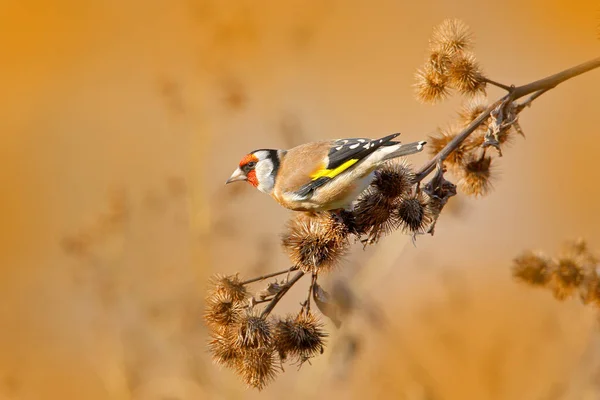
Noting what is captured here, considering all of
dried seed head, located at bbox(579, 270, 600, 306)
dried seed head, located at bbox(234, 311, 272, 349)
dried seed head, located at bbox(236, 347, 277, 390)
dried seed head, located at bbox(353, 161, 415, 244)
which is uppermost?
dried seed head, located at bbox(353, 161, 415, 244)

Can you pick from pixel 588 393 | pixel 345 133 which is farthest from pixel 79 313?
pixel 588 393

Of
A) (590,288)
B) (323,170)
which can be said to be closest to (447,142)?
(323,170)

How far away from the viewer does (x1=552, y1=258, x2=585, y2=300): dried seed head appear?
3740 millimetres

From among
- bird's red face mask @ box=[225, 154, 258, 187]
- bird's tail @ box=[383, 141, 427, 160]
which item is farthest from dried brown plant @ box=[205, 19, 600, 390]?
bird's red face mask @ box=[225, 154, 258, 187]

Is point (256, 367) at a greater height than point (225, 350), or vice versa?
point (225, 350)

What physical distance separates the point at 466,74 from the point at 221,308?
162 centimetres

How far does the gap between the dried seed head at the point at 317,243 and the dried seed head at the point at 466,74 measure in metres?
0.90

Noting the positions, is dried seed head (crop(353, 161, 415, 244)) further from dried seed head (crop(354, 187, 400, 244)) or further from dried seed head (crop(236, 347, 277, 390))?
dried seed head (crop(236, 347, 277, 390))

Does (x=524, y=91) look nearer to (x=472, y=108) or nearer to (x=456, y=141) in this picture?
(x=456, y=141)

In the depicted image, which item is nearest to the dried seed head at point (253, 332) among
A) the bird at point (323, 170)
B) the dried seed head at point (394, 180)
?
the dried seed head at point (394, 180)

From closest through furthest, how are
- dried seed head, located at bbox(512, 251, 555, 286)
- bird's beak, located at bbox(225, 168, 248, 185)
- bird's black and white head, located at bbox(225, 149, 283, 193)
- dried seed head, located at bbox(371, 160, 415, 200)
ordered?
dried seed head, located at bbox(371, 160, 415, 200) → dried seed head, located at bbox(512, 251, 555, 286) → bird's black and white head, located at bbox(225, 149, 283, 193) → bird's beak, located at bbox(225, 168, 248, 185)

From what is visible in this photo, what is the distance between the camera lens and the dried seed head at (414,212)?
3.29 m

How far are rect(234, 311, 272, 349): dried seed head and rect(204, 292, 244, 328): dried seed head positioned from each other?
0.15 meters

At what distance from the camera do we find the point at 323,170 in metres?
4.21
